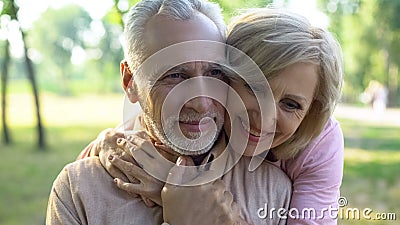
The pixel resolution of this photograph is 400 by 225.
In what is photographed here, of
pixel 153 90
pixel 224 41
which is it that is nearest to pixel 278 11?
Answer: pixel 224 41

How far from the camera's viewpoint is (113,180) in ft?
3.29

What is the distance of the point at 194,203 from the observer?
3.03 feet

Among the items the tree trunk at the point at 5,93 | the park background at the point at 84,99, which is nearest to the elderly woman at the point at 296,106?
the park background at the point at 84,99

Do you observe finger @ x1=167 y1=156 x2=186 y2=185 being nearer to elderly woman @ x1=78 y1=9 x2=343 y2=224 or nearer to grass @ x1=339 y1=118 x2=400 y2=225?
elderly woman @ x1=78 y1=9 x2=343 y2=224

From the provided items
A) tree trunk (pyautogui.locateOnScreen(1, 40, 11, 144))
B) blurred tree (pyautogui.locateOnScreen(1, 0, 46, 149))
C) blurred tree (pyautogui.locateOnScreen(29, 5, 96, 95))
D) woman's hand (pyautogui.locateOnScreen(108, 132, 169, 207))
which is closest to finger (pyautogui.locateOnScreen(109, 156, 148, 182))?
woman's hand (pyautogui.locateOnScreen(108, 132, 169, 207))

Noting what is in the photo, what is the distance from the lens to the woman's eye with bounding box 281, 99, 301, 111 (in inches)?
36.4

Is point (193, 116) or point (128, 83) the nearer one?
point (193, 116)

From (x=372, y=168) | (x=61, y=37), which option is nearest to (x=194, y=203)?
(x=372, y=168)

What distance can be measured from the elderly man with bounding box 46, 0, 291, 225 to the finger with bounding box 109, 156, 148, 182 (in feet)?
0.11

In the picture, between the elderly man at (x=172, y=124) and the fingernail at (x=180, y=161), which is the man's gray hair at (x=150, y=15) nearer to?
the elderly man at (x=172, y=124)

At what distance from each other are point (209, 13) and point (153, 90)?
16 centimetres

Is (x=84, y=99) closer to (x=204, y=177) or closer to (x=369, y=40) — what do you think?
(x=369, y=40)

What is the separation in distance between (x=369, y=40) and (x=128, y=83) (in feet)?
27.9

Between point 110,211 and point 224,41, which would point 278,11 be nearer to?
point 224,41
